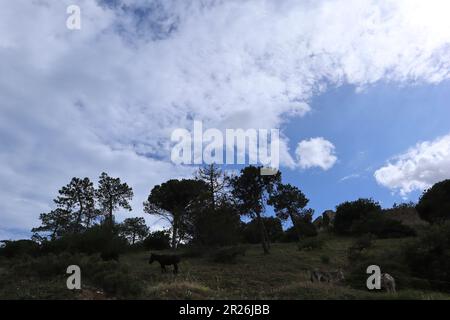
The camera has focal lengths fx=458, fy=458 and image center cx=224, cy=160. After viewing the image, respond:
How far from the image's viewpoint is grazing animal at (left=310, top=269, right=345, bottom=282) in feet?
60.5

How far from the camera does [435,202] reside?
41.3m

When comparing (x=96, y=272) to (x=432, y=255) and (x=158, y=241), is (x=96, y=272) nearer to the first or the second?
(x=432, y=255)

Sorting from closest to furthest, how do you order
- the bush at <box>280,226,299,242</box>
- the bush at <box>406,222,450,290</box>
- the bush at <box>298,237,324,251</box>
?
the bush at <box>406,222,450,290</box>
the bush at <box>298,237,324,251</box>
the bush at <box>280,226,299,242</box>

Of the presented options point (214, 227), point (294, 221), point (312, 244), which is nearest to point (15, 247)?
point (214, 227)

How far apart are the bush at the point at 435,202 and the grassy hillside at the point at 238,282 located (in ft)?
30.8

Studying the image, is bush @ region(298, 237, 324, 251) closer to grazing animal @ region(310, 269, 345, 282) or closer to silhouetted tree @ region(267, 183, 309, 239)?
silhouetted tree @ region(267, 183, 309, 239)

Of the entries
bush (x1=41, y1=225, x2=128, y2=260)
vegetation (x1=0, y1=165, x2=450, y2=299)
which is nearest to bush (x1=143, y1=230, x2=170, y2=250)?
vegetation (x1=0, y1=165, x2=450, y2=299)

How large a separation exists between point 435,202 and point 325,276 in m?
26.8

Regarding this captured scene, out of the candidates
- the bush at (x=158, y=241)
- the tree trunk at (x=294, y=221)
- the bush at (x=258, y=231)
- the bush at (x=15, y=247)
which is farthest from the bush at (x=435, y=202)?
the bush at (x=15, y=247)

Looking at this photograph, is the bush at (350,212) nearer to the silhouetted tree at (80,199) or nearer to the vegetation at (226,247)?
the vegetation at (226,247)

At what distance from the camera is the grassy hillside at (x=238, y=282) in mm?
13867

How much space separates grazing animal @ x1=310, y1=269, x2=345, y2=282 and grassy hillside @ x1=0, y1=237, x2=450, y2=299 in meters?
0.49

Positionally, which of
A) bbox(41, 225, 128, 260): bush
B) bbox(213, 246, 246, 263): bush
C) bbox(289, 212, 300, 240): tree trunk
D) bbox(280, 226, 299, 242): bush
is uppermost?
bbox(289, 212, 300, 240): tree trunk
